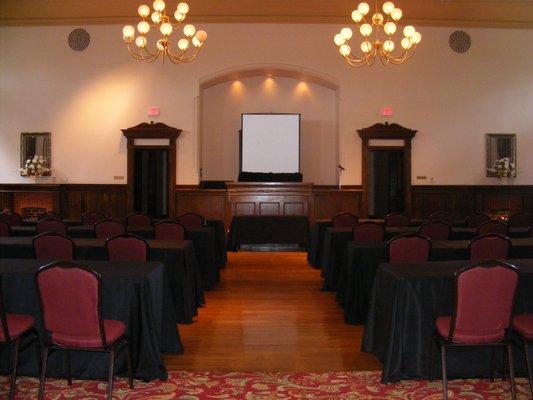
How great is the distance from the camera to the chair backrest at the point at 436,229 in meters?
7.45

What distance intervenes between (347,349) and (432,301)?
1.18 meters

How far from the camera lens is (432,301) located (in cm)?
394

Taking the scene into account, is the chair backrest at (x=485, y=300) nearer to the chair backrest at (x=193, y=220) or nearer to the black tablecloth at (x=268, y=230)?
the chair backrest at (x=193, y=220)

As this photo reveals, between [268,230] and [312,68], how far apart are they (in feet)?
15.9

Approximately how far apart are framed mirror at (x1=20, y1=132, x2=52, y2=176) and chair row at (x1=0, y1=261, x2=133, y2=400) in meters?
10.9

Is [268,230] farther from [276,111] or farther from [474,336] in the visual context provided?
[474,336]

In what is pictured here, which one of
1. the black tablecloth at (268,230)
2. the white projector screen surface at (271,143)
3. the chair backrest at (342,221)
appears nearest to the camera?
the chair backrest at (342,221)

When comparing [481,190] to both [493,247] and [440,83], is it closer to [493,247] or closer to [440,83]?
[440,83]

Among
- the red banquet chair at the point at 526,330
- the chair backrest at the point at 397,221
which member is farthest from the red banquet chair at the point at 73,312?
the chair backrest at the point at 397,221

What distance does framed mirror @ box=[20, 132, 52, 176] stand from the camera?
13641 mm

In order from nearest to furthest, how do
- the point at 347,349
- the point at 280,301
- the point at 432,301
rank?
1. the point at 432,301
2. the point at 347,349
3. the point at 280,301

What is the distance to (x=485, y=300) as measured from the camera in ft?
11.3

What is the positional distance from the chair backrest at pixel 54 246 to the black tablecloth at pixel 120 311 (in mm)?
1257

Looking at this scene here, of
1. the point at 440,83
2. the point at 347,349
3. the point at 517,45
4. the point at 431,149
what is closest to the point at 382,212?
the point at 431,149
